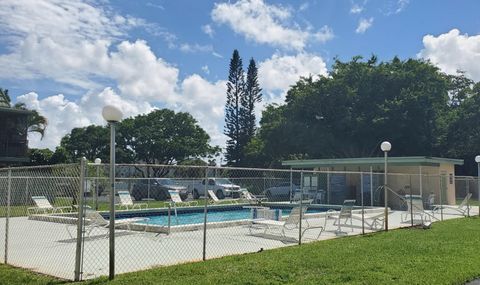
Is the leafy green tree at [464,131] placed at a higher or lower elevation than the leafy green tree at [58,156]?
higher

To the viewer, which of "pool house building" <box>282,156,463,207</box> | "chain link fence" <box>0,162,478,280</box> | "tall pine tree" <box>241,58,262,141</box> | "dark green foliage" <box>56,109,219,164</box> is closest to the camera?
"chain link fence" <box>0,162,478,280</box>

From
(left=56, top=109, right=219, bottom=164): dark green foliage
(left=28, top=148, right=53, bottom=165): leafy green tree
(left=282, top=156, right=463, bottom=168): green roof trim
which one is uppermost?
(left=56, top=109, right=219, bottom=164): dark green foliage

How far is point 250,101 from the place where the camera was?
59625mm

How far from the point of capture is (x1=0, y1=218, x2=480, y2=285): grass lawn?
23.7 ft

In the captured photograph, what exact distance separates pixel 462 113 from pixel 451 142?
9.80 ft

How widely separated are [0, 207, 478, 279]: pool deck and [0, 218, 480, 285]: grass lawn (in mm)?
744

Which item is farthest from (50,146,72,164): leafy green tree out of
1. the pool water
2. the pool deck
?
the pool deck

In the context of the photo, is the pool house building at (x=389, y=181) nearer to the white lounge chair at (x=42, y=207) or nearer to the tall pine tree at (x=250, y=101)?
the white lounge chair at (x=42, y=207)

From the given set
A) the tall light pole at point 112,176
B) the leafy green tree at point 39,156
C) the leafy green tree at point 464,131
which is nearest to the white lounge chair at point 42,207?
the tall light pole at point 112,176

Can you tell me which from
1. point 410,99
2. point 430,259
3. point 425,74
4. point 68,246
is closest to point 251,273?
point 430,259

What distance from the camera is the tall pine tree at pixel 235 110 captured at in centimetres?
5947

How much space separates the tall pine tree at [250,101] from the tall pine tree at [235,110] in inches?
19.5

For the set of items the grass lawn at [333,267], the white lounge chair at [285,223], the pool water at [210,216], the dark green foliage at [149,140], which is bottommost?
the pool water at [210,216]

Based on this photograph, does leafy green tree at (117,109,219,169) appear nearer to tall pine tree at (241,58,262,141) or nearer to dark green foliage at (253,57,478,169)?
tall pine tree at (241,58,262,141)
